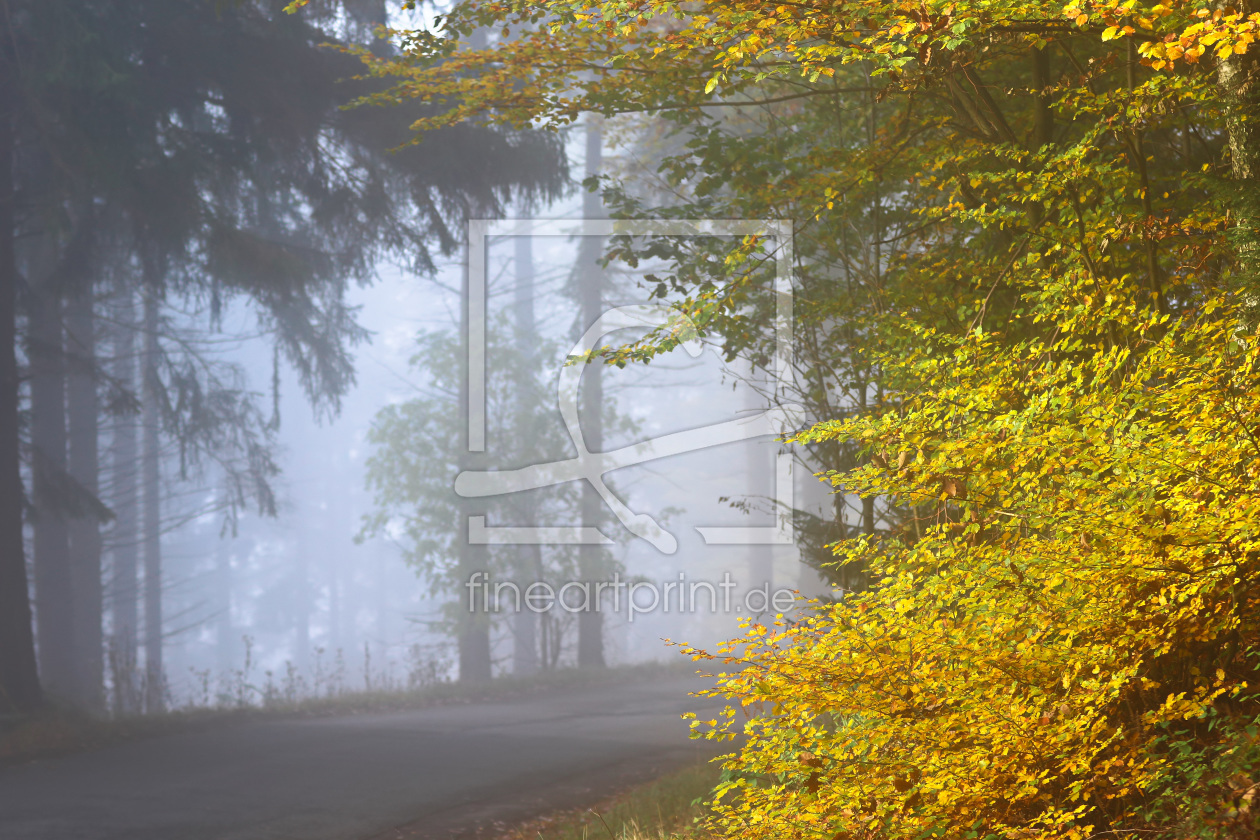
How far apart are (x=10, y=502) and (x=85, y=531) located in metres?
6.89

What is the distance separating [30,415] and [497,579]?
10.2 meters

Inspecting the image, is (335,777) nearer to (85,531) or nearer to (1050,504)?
(1050,504)

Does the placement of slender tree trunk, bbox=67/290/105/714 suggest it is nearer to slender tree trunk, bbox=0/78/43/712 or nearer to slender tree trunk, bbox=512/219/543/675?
slender tree trunk, bbox=0/78/43/712

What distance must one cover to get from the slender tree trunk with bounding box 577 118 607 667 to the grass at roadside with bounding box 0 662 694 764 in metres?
0.80

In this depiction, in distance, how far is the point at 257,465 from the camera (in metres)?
15.6

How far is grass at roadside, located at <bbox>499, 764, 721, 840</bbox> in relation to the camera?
535 centimetres

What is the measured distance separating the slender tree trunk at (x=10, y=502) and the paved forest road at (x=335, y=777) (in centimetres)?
172

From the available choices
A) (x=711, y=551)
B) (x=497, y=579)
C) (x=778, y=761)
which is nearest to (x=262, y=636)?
(x=711, y=551)

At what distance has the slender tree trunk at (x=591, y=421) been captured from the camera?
1803 centimetres

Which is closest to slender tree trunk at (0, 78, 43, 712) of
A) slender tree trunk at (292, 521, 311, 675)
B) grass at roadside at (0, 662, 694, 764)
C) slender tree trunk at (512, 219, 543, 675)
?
grass at roadside at (0, 662, 694, 764)

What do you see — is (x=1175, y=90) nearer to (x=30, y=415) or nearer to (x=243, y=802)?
(x=243, y=802)

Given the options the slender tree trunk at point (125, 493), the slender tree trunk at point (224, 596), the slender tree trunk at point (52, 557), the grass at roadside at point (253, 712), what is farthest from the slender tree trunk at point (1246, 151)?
the slender tree trunk at point (224, 596)

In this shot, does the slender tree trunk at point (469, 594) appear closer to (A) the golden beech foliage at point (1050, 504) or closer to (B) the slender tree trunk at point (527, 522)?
(B) the slender tree trunk at point (527, 522)

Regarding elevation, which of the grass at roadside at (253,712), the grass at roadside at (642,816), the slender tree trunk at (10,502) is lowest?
the grass at roadside at (253,712)
